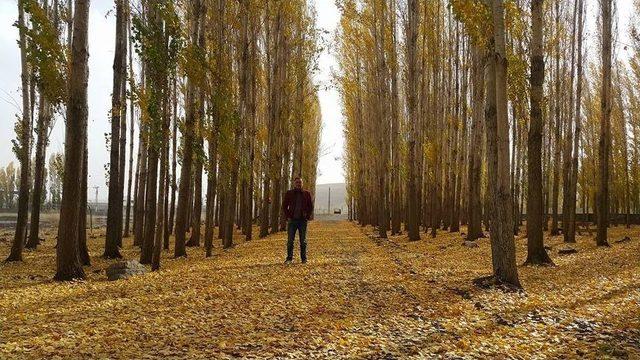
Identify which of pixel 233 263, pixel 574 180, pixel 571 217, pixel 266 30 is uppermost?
pixel 266 30

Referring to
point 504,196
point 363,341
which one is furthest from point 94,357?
point 504,196

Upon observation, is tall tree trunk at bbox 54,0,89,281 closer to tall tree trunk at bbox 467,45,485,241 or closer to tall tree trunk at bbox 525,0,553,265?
tall tree trunk at bbox 525,0,553,265

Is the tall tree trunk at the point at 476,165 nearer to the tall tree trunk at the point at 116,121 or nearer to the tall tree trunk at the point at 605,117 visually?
the tall tree trunk at the point at 605,117

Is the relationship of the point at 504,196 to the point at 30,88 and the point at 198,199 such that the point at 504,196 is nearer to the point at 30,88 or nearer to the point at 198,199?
the point at 198,199

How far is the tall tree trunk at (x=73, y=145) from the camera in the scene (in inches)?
332

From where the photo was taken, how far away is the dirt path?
15.0ft

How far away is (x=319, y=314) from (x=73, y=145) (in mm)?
5478

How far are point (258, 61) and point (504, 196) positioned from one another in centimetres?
1648

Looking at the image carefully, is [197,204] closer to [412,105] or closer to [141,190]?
[141,190]

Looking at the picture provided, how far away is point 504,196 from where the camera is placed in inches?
305

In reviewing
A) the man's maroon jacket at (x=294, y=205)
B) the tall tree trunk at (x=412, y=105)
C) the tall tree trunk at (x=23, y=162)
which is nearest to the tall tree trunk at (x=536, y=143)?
the man's maroon jacket at (x=294, y=205)

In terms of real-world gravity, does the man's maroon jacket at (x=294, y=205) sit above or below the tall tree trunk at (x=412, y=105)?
below

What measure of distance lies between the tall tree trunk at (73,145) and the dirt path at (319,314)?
706 millimetres

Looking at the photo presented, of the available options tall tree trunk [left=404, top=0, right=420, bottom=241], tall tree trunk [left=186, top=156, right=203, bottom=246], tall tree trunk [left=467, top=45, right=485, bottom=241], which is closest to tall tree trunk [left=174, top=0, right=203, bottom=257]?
A: tall tree trunk [left=186, top=156, right=203, bottom=246]
